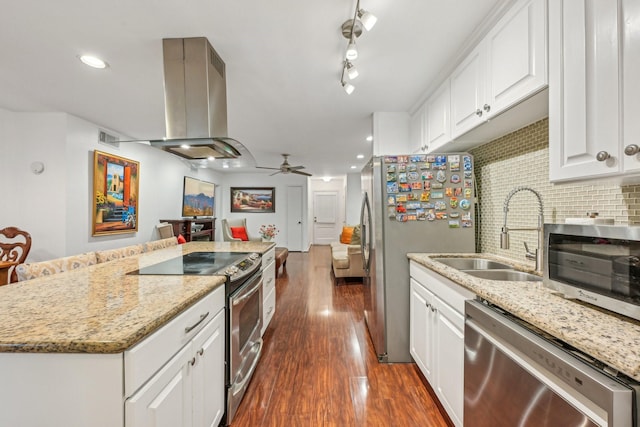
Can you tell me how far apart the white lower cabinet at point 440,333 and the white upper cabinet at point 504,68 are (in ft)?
3.34

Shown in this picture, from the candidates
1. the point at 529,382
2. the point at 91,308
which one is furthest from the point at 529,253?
the point at 91,308

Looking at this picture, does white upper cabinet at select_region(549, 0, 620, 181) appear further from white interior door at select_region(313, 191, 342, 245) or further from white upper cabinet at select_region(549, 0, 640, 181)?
white interior door at select_region(313, 191, 342, 245)

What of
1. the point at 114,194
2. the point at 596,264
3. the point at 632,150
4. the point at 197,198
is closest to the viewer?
the point at 632,150

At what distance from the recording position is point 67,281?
135 centimetres

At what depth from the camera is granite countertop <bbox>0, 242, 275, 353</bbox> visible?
2.42ft

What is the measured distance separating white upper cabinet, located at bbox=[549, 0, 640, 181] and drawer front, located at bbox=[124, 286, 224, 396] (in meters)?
1.64

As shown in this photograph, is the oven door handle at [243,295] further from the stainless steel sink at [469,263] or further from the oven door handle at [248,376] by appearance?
the stainless steel sink at [469,263]

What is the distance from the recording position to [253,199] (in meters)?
7.84

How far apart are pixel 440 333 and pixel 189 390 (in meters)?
1.36

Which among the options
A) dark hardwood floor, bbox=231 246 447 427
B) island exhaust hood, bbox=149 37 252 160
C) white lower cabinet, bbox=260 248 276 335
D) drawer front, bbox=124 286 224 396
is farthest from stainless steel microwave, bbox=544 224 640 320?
white lower cabinet, bbox=260 248 276 335

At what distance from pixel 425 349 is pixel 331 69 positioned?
85.2 inches

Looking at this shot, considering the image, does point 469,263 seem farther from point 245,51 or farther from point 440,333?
point 245,51

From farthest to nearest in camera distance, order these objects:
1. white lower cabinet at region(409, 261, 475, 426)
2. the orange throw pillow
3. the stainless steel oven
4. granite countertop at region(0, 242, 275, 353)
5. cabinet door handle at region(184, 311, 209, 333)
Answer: the orange throw pillow < the stainless steel oven < white lower cabinet at region(409, 261, 475, 426) < cabinet door handle at region(184, 311, 209, 333) < granite countertop at region(0, 242, 275, 353)

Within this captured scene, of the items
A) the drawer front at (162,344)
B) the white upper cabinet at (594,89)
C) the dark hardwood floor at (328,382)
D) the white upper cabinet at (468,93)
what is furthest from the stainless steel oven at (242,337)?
the white upper cabinet at (468,93)
